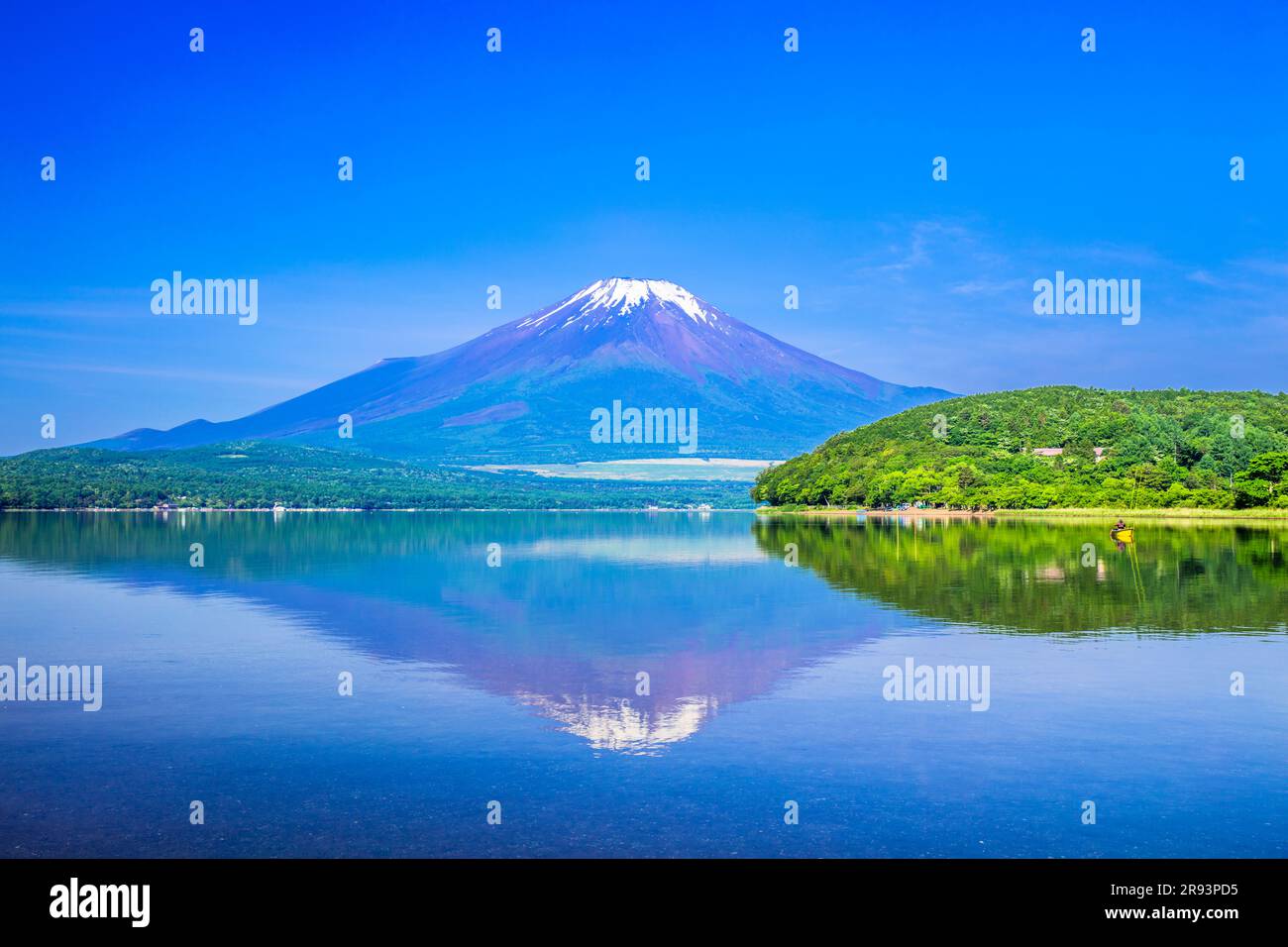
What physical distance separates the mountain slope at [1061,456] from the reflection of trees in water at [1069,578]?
29.6 m

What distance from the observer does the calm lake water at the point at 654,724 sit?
8.79 m

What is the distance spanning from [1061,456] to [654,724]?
9290 centimetres

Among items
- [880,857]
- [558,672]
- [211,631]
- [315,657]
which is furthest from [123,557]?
[880,857]

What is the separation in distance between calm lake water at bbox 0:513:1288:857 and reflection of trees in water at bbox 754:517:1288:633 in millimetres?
212

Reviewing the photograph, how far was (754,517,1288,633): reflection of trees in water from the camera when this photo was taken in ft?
66.9

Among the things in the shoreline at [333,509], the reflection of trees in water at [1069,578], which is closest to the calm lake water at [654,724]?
the reflection of trees in water at [1069,578]

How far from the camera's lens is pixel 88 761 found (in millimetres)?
10844

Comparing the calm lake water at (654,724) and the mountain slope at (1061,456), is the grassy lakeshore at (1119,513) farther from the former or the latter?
the calm lake water at (654,724)

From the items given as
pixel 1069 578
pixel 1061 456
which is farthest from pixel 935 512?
pixel 1069 578

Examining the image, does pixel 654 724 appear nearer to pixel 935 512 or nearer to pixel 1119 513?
pixel 1119 513

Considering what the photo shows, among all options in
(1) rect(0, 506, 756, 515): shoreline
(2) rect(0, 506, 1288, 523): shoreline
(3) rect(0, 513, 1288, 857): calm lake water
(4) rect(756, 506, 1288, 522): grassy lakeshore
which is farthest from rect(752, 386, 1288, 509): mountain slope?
(3) rect(0, 513, 1288, 857): calm lake water

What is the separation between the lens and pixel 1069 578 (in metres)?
28.1

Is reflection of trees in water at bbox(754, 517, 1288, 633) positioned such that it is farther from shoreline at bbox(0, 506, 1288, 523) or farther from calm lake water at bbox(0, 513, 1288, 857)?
shoreline at bbox(0, 506, 1288, 523)
